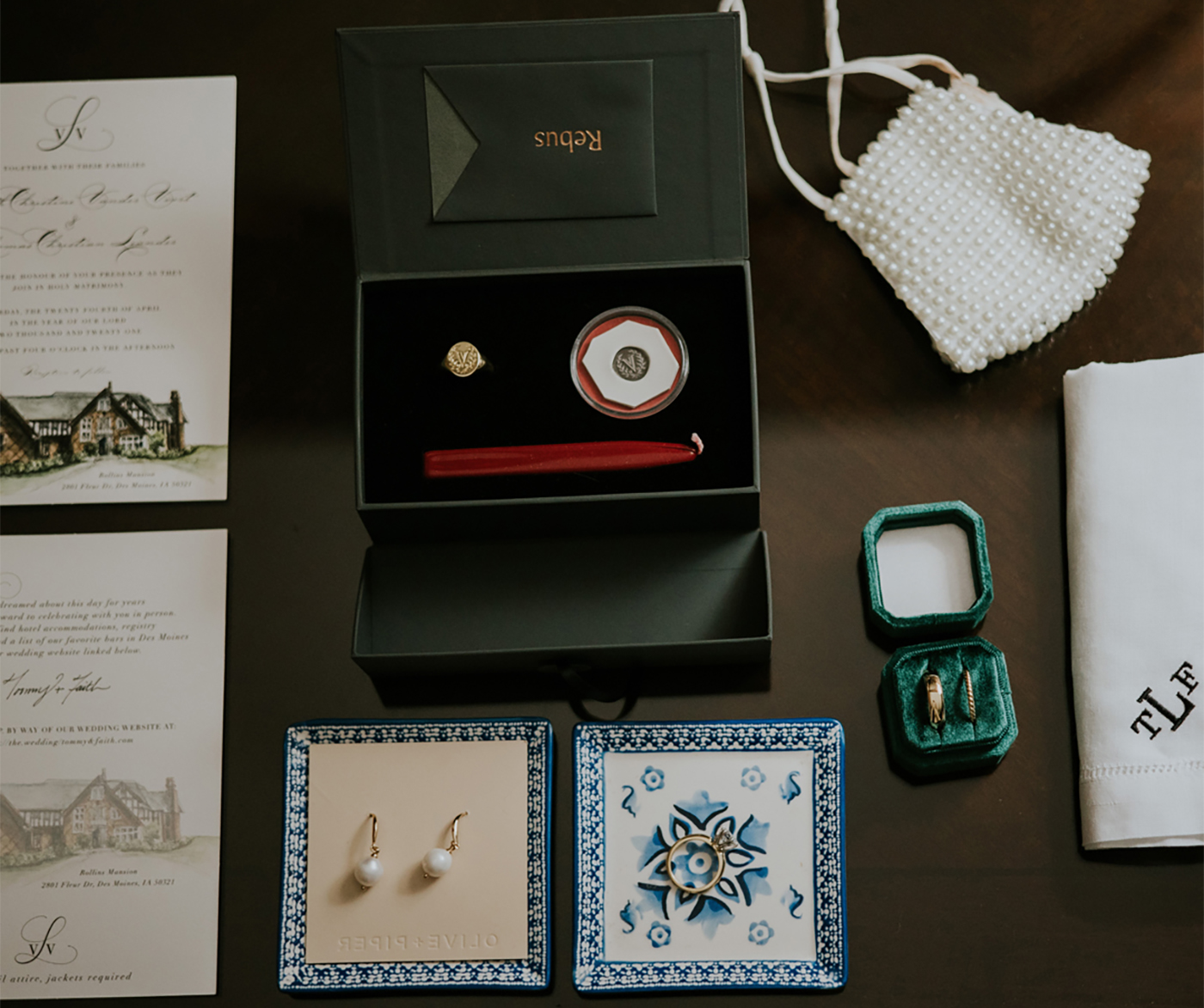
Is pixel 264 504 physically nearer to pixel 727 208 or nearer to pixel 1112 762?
pixel 727 208

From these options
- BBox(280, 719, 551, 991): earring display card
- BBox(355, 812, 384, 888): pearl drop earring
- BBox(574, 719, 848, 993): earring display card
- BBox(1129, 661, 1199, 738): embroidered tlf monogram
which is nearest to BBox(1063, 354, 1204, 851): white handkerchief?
BBox(1129, 661, 1199, 738): embroidered tlf monogram

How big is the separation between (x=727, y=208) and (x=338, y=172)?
1.44 ft

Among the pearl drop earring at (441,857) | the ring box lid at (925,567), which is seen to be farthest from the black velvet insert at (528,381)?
the pearl drop earring at (441,857)

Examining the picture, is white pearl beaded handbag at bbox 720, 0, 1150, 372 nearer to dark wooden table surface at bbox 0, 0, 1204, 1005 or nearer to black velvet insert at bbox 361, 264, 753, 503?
dark wooden table surface at bbox 0, 0, 1204, 1005

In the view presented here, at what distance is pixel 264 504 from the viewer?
1.01 m

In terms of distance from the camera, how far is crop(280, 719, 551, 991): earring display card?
93 cm

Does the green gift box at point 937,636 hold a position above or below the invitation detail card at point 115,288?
below

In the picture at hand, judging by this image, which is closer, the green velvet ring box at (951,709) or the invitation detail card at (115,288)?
the green velvet ring box at (951,709)

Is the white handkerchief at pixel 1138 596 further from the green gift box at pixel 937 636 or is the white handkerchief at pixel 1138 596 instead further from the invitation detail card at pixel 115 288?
the invitation detail card at pixel 115 288

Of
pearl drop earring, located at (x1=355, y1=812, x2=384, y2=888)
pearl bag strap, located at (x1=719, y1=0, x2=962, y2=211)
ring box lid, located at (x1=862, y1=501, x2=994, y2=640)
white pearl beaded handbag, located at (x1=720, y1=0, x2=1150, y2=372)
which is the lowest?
pearl drop earring, located at (x1=355, y1=812, x2=384, y2=888)

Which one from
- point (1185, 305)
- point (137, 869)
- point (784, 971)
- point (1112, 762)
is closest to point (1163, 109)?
point (1185, 305)

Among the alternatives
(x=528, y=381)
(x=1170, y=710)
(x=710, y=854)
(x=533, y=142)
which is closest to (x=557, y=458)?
(x=528, y=381)

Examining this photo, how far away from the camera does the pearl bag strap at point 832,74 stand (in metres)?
1.05

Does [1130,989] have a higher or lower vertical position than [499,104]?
lower
